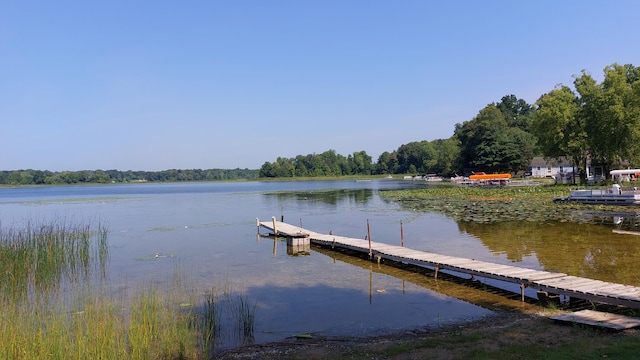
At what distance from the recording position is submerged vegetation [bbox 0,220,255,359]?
7.71 meters

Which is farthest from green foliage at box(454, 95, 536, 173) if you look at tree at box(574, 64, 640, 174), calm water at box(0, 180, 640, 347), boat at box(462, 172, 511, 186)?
calm water at box(0, 180, 640, 347)

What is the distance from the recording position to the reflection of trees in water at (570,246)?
1544 centimetres

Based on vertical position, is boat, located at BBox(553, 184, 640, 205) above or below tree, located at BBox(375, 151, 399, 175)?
below

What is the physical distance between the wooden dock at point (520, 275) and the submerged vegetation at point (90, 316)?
22.2ft

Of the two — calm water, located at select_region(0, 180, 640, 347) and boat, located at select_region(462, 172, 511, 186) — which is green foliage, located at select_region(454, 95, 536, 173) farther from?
calm water, located at select_region(0, 180, 640, 347)

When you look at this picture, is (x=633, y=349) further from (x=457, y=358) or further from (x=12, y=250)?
(x=12, y=250)

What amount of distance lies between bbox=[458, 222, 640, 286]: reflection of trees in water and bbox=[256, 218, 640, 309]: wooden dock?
2369 millimetres

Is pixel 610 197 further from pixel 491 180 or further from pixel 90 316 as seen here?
pixel 491 180

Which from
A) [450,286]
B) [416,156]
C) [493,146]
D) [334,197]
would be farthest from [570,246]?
[416,156]

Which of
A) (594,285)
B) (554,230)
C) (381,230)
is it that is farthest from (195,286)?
(554,230)

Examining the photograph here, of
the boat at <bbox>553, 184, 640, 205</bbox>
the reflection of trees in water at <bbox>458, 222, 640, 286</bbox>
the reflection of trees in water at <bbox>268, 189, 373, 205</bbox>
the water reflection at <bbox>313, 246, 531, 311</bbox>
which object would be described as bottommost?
the water reflection at <bbox>313, 246, 531, 311</bbox>

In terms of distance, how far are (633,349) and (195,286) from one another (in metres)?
12.3

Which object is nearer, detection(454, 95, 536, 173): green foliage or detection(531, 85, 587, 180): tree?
detection(531, 85, 587, 180): tree

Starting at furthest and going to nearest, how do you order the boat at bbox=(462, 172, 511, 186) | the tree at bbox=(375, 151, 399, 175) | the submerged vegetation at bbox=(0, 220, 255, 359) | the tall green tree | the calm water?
the tree at bbox=(375, 151, 399, 175) < the tall green tree < the boat at bbox=(462, 172, 511, 186) < the calm water < the submerged vegetation at bbox=(0, 220, 255, 359)
